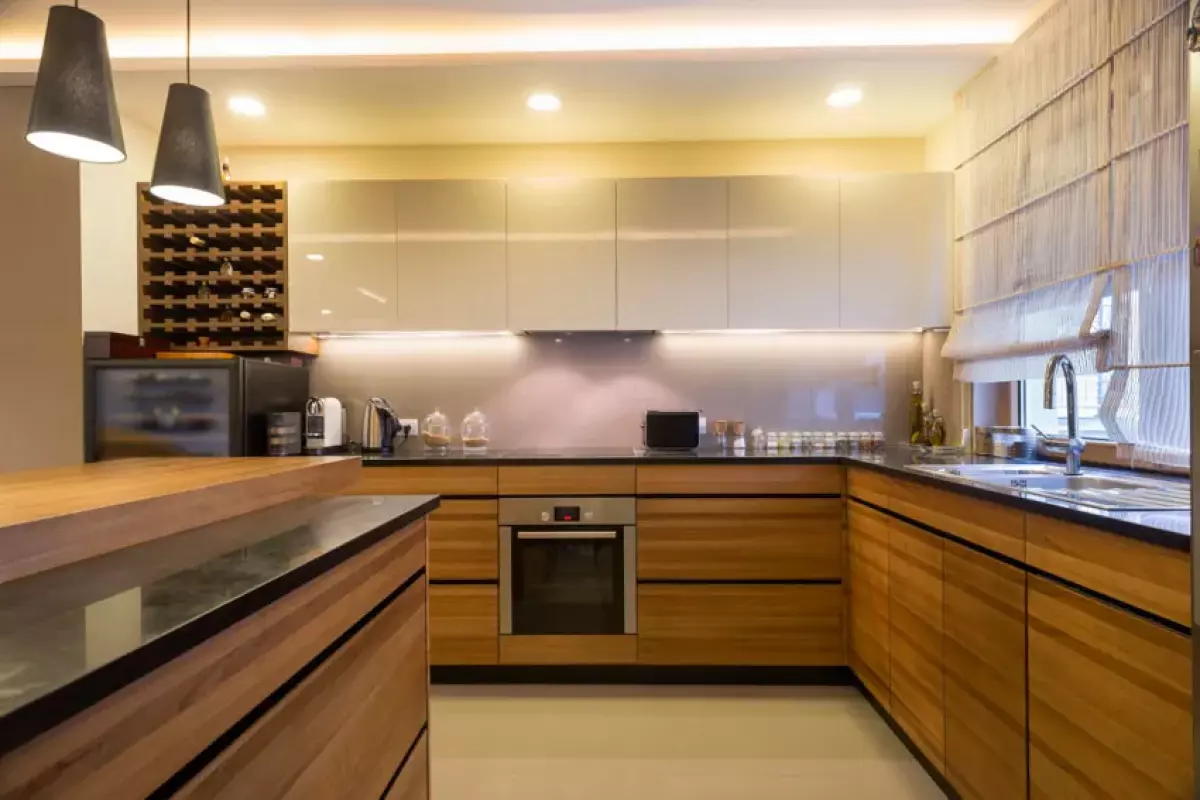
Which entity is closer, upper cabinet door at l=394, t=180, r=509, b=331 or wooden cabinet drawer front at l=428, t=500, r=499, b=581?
wooden cabinet drawer front at l=428, t=500, r=499, b=581

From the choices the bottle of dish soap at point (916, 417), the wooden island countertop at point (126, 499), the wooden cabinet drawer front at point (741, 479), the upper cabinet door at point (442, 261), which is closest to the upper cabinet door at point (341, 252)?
the upper cabinet door at point (442, 261)

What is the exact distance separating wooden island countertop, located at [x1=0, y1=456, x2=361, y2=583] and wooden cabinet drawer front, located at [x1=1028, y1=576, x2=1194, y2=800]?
5.78 feet

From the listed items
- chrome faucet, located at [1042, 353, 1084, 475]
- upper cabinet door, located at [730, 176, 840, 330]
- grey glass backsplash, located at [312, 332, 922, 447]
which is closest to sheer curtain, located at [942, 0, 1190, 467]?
chrome faucet, located at [1042, 353, 1084, 475]

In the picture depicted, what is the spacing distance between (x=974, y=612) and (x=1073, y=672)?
367 mm

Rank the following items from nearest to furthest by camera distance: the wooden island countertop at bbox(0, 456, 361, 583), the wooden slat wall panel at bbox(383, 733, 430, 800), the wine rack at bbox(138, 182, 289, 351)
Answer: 1. the wooden island countertop at bbox(0, 456, 361, 583)
2. the wooden slat wall panel at bbox(383, 733, 430, 800)
3. the wine rack at bbox(138, 182, 289, 351)

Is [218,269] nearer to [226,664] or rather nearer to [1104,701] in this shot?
[226,664]

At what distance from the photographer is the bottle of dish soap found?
313 centimetres

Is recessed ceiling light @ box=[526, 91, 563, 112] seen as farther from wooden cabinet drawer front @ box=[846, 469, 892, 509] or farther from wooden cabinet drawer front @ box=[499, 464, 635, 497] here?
wooden cabinet drawer front @ box=[846, 469, 892, 509]

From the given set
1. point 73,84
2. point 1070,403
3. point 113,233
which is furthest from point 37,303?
point 1070,403

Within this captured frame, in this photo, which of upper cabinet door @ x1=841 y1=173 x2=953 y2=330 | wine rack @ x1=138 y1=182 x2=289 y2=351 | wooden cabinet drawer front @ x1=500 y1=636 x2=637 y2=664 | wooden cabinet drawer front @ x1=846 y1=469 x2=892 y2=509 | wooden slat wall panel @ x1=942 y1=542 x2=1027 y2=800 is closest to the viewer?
wooden slat wall panel @ x1=942 y1=542 x2=1027 y2=800

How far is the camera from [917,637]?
2031 mm

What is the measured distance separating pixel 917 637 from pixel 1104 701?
0.80 metres

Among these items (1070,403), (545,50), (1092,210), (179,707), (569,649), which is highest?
(545,50)

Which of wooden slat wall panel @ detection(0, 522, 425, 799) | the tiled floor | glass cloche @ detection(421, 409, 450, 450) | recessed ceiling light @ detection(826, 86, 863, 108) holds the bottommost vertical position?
the tiled floor
